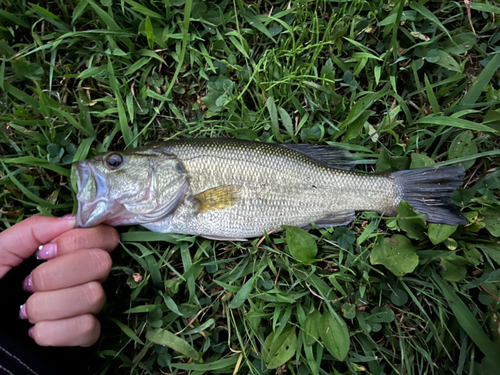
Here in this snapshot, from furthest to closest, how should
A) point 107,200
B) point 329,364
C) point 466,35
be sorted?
Result: point 466,35, point 329,364, point 107,200

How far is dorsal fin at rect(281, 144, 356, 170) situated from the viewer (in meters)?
2.96

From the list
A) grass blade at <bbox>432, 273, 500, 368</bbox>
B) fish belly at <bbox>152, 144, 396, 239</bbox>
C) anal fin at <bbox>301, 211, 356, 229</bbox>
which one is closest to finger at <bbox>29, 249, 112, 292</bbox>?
fish belly at <bbox>152, 144, 396, 239</bbox>

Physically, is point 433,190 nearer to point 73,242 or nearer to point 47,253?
point 73,242

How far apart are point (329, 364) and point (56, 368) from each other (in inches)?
89.8

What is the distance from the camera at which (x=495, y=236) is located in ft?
9.02

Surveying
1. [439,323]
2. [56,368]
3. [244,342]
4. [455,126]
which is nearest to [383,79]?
[455,126]

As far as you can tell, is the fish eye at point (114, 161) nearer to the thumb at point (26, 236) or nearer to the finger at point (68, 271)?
the thumb at point (26, 236)

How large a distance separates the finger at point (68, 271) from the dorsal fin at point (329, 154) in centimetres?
200

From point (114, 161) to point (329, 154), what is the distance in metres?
1.97

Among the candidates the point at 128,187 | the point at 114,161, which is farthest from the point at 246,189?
the point at 114,161

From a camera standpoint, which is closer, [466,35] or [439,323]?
[439,323]

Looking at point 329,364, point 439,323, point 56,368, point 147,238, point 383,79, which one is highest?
point 383,79

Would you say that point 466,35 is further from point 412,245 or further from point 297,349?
point 297,349

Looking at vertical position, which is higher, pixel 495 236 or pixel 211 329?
pixel 495 236
